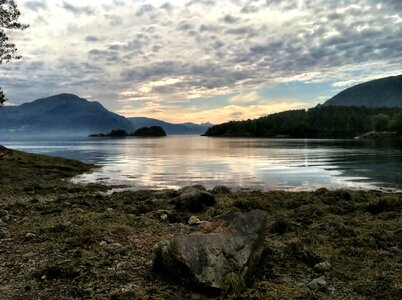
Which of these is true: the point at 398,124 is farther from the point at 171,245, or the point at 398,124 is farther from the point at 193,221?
the point at 171,245

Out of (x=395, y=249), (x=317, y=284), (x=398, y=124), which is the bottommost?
(x=395, y=249)

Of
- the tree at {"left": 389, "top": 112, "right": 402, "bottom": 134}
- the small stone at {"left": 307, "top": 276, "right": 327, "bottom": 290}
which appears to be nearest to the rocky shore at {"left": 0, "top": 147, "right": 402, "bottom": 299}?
the small stone at {"left": 307, "top": 276, "right": 327, "bottom": 290}

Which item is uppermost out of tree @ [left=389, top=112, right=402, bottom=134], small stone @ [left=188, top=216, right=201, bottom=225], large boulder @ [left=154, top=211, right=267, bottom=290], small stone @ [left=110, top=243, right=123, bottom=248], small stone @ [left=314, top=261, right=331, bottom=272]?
tree @ [left=389, top=112, right=402, bottom=134]

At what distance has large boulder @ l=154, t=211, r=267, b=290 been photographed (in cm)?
731

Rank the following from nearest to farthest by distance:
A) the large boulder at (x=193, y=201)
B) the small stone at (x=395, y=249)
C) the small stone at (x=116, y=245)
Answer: the small stone at (x=116, y=245) → the small stone at (x=395, y=249) → the large boulder at (x=193, y=201)

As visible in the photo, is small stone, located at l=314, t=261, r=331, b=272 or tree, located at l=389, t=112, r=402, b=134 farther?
tree, located at l=389, t=112, r=402, b=134

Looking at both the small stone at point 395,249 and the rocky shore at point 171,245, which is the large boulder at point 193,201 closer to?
the rocky shore at point 171,245

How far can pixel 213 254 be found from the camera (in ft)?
24.7

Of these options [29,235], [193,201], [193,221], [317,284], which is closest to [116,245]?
[29,235]

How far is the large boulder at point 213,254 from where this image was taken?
288 inches

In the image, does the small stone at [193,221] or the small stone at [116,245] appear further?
the small stone at [193,221]

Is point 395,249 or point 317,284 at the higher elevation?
point 317,284

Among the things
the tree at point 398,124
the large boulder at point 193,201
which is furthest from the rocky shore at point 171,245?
the tree at point 398,124

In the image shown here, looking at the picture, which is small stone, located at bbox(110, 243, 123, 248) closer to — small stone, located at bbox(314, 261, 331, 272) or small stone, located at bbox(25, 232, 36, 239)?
small stone, located at bbox(25, 232, 36, 239)
